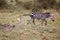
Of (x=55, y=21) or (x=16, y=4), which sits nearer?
(x=55, y=21)

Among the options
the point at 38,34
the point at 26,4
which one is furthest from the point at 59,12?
the point at 38,34

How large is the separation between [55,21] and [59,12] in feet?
6.02

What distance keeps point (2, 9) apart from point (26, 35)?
4.43 meters

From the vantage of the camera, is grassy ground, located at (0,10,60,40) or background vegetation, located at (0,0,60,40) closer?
grassy ground, located at (0,10,60,40)

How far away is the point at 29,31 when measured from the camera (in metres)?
8.93

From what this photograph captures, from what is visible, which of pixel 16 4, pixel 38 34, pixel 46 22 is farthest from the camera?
pixel 16 4

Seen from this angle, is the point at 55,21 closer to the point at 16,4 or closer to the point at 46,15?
the point at 46,15

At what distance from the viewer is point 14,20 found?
10234 mm

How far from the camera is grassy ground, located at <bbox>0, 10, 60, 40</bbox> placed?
831 cm

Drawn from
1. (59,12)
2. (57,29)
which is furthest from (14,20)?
(59,12)

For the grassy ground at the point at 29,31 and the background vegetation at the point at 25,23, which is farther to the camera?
the background vegetation at the point at 25,23

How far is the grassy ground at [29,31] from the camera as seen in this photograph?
327 inches

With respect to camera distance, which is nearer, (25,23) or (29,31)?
(29,31)

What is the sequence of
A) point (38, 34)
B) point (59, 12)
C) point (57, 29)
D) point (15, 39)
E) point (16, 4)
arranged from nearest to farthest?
point (15, 39) → point (38, 34) → point (57, 29) → point (59, 12) → point (16, 4)
